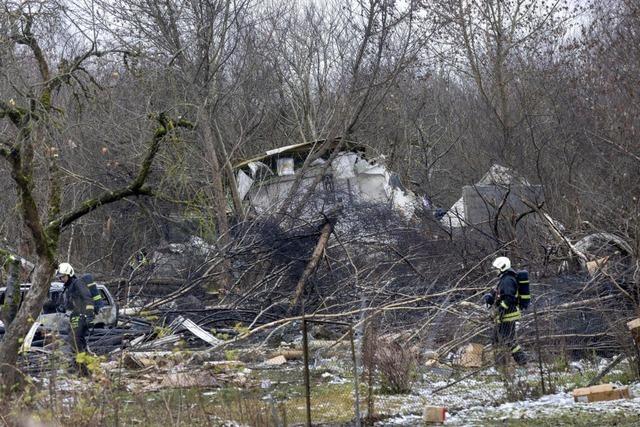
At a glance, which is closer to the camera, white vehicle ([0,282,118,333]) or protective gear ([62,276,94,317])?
protective gear ([62,276,94,317])

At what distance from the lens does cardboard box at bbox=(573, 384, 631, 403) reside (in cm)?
974

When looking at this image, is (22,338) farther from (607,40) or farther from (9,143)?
(607,40)

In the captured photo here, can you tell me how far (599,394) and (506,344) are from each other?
1655mm

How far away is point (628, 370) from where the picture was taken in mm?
11570

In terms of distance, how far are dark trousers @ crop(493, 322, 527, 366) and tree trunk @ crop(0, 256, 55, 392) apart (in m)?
5.14

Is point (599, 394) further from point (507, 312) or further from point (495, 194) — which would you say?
point (495, 194)

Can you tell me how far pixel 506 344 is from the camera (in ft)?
36.8

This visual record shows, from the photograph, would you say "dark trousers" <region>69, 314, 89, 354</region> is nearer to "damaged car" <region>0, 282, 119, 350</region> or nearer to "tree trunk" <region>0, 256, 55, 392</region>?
"damaged car" <region>0, 282, 119, 350</region>

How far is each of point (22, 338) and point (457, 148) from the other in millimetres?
29586

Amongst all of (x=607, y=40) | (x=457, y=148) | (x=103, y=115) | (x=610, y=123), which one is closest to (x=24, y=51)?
(x=103, y=115)

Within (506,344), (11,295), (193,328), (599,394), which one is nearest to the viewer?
(11,295)

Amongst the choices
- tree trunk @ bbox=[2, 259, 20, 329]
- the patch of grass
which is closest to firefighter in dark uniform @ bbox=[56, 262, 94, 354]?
tree trunk @ bbox=[2, 259, 20, 329]

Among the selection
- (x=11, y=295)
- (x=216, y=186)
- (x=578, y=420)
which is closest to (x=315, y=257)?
(x=216, y=186)

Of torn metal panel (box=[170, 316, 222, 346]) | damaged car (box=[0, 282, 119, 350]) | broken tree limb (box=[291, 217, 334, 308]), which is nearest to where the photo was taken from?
damaged car (box=[0, 282, 119, 350])
